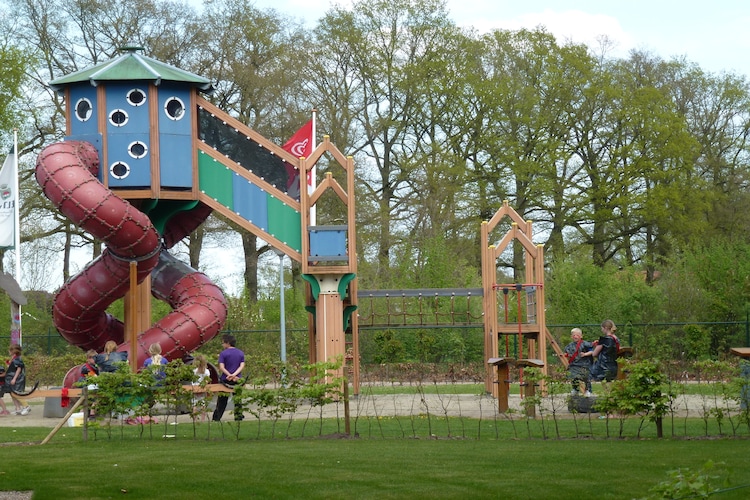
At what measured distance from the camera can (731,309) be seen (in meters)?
37.3

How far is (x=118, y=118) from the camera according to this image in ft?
76.2

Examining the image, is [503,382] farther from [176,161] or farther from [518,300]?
[176,161]

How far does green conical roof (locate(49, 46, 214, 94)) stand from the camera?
2311cm

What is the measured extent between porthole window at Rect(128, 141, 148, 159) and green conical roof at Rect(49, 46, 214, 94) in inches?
48.3

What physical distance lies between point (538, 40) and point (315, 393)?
111ft

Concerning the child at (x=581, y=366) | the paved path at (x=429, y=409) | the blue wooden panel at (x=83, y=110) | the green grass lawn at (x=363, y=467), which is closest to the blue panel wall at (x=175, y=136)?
the blue wooden panel at (x=83, y=110)

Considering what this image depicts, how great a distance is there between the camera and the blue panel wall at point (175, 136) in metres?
23.4

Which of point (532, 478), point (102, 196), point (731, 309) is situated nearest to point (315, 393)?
point (532, 478)

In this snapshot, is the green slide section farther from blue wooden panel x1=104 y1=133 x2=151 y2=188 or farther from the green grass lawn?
the green grass lawn

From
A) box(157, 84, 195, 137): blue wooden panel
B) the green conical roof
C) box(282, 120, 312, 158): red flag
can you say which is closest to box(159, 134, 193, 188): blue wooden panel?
box(157, 84, 195, 137): blue wooden panel

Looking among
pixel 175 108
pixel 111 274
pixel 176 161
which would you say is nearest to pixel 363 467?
pixel 111 274

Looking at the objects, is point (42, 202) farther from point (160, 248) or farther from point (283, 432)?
point (283, 432)

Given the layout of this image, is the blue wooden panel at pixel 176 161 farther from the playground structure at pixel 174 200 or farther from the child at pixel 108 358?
the child at pixel 108 358

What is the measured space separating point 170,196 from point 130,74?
246cm
